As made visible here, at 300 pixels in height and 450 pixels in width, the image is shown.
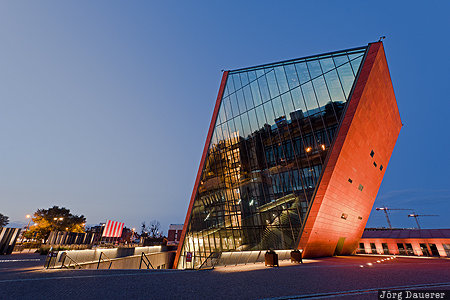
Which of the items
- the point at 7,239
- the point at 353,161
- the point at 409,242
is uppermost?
the point at 353,161

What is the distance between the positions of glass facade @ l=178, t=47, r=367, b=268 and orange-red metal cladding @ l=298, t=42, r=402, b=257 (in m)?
0.86

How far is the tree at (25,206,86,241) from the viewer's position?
168 ft

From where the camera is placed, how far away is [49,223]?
52812mm

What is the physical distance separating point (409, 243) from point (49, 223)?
3031 inches

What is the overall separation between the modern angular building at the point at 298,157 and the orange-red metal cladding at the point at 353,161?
0.33 feet

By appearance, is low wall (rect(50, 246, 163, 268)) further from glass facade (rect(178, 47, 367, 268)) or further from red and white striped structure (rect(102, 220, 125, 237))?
glass facade (rect(178, 47, 367, 268))

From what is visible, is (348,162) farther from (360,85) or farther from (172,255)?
(172,255)

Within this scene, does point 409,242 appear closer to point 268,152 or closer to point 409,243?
point 409,243

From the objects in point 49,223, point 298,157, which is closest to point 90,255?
point 298,157

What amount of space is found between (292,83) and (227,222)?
18.1m

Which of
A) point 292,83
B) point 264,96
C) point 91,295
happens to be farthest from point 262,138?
point 91,295

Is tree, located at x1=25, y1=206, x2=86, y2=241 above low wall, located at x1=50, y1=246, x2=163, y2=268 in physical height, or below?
above

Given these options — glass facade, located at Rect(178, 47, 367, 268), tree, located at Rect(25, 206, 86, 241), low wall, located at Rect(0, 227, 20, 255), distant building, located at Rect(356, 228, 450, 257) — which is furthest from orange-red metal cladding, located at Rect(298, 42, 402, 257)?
tree, located at Rect(25, 206, 86, 241)

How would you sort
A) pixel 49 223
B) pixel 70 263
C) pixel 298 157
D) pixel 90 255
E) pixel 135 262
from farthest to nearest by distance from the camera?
1. pixel 49 223
2. pixel 135 262
3. pixel 298 157
4. pixel 90 255
5. pixel 70 263
